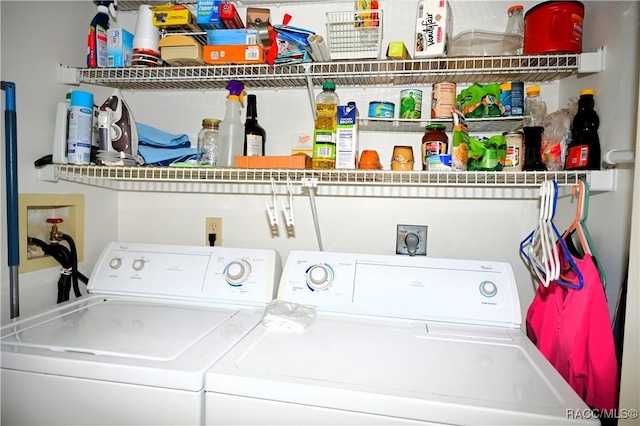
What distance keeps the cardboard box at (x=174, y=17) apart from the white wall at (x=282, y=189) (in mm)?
316

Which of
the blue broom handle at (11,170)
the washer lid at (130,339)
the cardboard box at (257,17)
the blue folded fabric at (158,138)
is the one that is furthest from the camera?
the blue folded fabric at (158,138)

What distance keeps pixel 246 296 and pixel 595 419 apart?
1002mm

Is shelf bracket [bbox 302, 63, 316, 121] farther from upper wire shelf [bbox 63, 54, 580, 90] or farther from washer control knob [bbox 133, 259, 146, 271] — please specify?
washer control knob [bbox 133, 259, 146, 271]

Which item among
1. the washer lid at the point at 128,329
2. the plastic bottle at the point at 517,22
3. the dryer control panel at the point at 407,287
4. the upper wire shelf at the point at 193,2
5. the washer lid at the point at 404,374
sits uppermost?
the upper wire shelf at the point at 193,2

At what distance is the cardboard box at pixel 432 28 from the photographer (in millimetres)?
1221

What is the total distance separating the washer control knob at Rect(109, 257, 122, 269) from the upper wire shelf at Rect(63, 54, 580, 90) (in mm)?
718

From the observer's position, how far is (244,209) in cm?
165

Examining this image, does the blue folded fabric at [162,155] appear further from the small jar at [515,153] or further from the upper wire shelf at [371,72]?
the small jar at [515,153]

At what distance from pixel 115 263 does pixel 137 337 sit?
1.79 feet

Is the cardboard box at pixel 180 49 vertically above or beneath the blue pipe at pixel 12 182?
above

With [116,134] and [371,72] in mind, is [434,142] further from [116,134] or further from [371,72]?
[116,134]

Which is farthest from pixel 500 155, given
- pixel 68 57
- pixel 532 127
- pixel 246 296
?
pixel 68 57

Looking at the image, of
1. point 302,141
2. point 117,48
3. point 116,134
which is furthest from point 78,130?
point 302,141

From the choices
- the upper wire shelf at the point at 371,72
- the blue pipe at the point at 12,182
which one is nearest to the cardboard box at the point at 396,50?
the upper wire shelf at the point at 371,72
